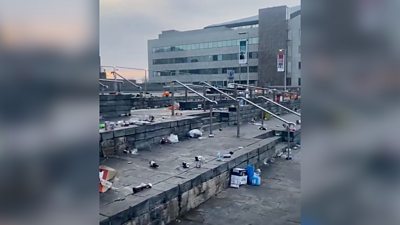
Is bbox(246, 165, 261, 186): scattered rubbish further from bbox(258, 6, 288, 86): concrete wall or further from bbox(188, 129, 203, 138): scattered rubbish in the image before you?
bbox(258, 6, 288, 86): concrete wall

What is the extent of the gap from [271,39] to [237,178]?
41907mm

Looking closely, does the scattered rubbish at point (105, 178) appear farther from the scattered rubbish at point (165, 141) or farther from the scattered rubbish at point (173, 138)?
the scattered rubbish at point (173, 138)

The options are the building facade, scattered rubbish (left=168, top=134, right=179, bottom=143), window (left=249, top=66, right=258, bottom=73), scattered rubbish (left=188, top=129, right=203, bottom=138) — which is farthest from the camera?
window (left=249, top=66, right=258, bottom=73)

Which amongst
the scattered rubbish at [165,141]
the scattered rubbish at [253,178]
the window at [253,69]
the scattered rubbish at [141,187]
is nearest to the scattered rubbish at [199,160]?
the scattered rubbish at [253,178]

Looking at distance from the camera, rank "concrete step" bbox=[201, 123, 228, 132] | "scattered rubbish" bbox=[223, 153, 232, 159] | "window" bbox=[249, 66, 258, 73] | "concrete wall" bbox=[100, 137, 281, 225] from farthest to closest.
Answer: "window" bbox=[249, 66, 258, 73] → "concrete step" bbox=[201, 123, 228, 132] → "scattered rubbish" bbox=[223, 153, 232, 159] → "concrete wall" bbox=[100, 137, 281, 225]

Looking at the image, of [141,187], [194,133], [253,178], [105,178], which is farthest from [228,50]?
[141,187]

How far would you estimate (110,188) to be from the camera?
290 cm

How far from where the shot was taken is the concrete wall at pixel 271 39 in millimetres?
42312

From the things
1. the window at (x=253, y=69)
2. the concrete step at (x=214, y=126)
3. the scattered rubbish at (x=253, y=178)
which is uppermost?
the window at (x=253, y=69)

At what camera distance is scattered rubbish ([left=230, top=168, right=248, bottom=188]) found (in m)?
4.07

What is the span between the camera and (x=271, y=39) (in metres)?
43.7

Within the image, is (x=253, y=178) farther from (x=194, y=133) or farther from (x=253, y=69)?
(x=253, y=69)

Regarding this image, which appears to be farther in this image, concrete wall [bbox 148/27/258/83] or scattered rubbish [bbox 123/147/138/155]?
concrete wall [bbox 148/27/258/83]

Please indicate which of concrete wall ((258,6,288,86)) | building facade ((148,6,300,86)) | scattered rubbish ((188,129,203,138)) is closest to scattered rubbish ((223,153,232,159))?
scattered rubbish ((188,129,203,138))
